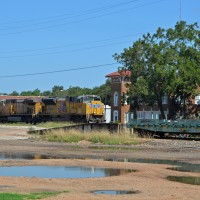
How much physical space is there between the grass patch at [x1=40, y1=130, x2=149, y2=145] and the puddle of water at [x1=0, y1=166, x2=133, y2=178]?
17146mm

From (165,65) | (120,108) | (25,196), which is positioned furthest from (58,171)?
(120,108)

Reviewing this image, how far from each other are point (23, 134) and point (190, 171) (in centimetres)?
2977

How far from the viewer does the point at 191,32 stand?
58.3 metres

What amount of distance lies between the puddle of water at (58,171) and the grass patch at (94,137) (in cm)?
1715

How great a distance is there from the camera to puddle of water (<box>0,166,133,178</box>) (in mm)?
17938

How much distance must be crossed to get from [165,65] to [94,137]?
66.1 feet

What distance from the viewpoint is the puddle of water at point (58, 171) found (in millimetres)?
17938

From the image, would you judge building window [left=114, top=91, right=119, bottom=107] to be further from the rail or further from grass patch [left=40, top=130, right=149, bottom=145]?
grass patch [left=40, top=130, right=149, bottom=145]

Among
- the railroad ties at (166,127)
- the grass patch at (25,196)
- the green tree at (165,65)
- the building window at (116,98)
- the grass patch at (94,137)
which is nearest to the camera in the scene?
the grass patch at (25,196)

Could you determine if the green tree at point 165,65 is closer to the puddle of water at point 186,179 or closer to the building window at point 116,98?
the building window at point 116,98

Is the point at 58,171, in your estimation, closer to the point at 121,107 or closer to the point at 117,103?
the point at 121,107

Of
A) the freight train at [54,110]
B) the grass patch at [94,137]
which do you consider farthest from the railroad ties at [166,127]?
the freight train at [54,110]

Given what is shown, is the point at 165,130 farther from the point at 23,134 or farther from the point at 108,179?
the point at 108,179

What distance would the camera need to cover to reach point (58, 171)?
1933cm
